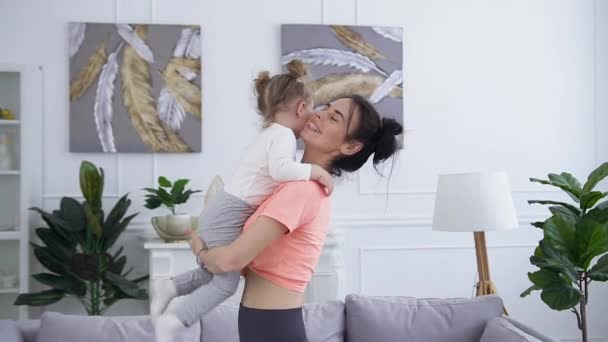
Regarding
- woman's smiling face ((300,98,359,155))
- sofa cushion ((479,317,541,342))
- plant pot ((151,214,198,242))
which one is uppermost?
woman's smiling face ((300,98,359,155))

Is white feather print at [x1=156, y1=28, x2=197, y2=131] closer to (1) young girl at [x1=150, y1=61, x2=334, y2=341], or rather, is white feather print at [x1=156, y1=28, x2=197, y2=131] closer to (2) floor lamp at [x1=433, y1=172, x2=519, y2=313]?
(2) floor lamp at [x1=433, y1=172, x2=519, y2=313]

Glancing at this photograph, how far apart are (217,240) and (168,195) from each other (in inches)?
109

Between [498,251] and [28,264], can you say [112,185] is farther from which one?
[498,251]

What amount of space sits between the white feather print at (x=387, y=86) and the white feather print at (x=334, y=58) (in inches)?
2.4

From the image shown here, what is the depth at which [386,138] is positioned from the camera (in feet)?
6.78

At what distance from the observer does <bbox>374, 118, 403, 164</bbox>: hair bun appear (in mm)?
2057

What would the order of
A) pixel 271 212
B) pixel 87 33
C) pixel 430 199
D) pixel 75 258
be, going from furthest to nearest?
pixel 430 199
pixel 87 33
pixel 75 258
pixel 271 212

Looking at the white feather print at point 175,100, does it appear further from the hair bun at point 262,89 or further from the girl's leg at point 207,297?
the girl's leg at point 207,297

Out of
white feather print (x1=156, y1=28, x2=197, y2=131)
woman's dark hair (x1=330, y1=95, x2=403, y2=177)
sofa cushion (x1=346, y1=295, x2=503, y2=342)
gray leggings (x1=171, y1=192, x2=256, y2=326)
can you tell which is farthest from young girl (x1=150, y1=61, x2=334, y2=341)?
white feather print (x1=156, y1=28, x2=197, y2=131)

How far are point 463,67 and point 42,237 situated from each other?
289 cm

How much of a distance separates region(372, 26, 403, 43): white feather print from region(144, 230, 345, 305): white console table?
4.70ft

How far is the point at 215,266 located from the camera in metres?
1.92

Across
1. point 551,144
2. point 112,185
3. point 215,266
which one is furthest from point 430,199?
point 215,266

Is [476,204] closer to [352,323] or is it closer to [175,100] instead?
[352,323]
